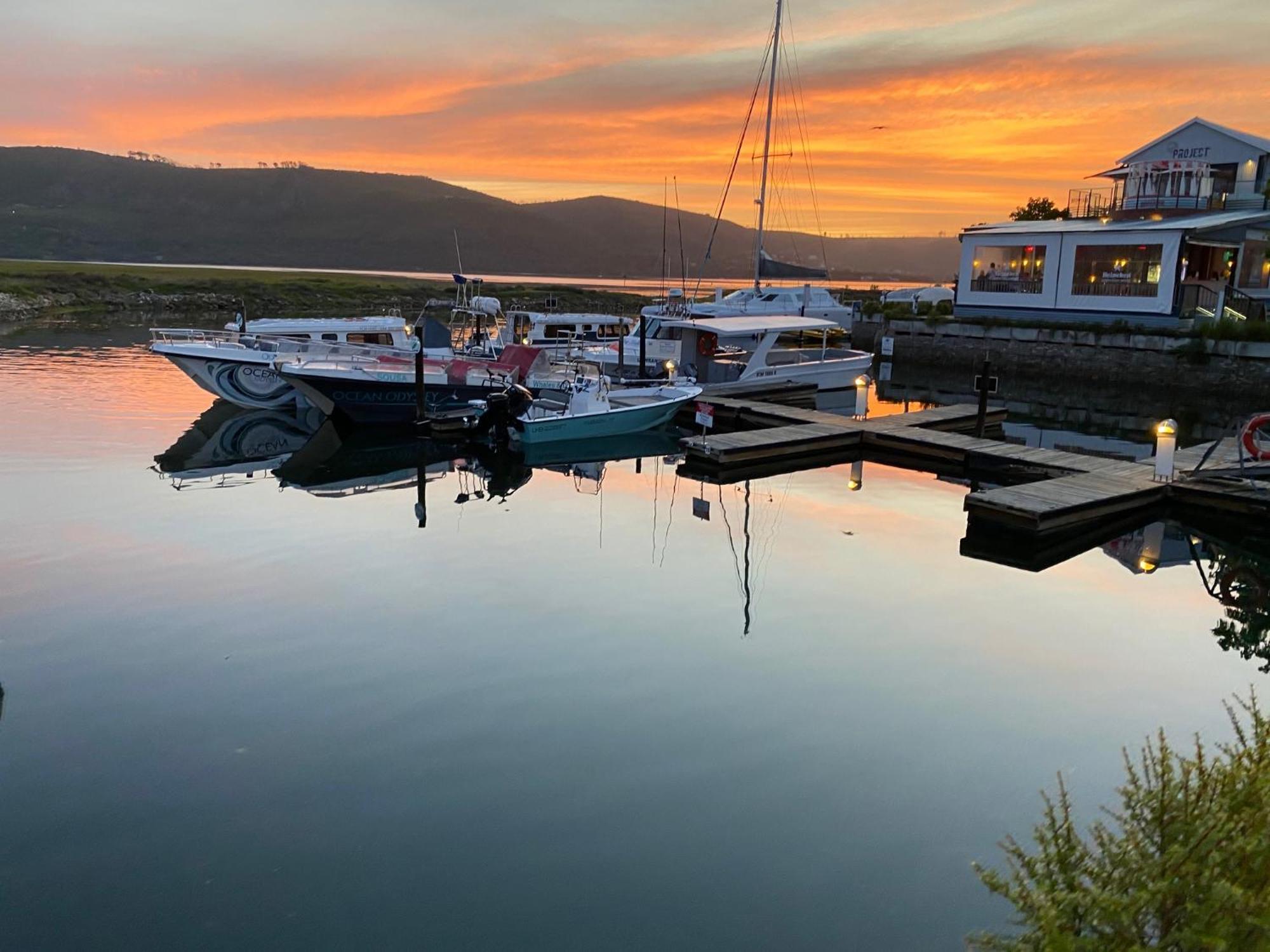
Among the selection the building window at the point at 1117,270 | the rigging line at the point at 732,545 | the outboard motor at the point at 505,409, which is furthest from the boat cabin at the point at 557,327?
the building window at the point at 1117,270

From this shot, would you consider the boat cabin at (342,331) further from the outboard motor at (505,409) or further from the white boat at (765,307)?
the white boat at (765,307)

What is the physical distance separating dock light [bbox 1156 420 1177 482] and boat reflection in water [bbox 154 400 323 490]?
57.1 ft

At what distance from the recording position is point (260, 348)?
2736 cm

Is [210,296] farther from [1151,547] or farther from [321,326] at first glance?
[1151,547]

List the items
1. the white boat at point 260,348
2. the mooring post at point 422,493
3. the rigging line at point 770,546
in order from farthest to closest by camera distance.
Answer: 1. the white boat at point 260,348
2. the mooring post at point 422,493
3. the rigging line at point 770,546

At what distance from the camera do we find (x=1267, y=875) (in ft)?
11.3

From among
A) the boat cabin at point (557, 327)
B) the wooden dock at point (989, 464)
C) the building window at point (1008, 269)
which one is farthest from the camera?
the building window at point (1008, 269)

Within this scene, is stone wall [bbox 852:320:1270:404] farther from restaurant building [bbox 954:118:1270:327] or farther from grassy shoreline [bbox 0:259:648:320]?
grassy shoreline [bbox 0:259:648:320]

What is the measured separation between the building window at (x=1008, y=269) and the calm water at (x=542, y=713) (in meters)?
27.7

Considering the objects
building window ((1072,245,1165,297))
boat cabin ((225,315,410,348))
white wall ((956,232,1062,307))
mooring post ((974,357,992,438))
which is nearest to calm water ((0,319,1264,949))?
mooring post ((974,357,992,438))

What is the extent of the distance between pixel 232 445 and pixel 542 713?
16730mm

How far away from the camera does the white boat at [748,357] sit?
3109cm

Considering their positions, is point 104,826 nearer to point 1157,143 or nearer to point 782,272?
point 782,272

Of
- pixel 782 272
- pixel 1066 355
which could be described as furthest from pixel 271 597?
pixel 782 272
